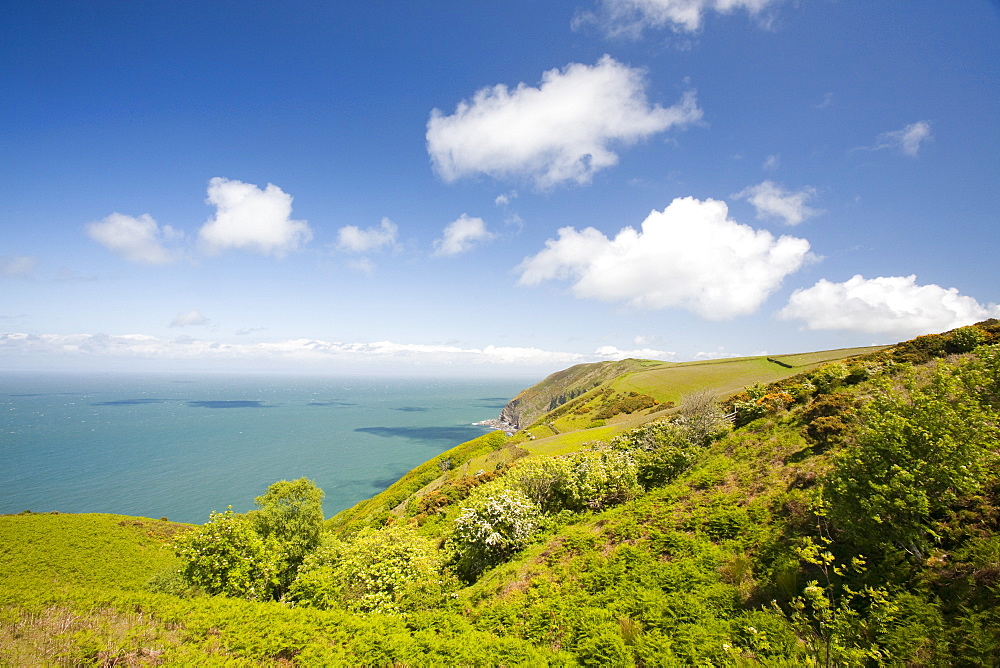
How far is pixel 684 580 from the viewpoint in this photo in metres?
12.7

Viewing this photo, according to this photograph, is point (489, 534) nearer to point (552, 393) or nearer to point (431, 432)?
point (431, 432)

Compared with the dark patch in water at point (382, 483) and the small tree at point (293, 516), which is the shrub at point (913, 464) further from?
the dark patch in water at point (382, 483)

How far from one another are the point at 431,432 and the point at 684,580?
480ft

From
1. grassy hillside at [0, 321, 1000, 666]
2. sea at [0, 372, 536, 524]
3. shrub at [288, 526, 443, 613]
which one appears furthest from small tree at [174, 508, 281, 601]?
sea at [0, 372, 536, 524]

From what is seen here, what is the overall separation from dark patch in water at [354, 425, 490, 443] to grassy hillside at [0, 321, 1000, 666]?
393 ft

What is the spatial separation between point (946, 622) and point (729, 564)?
542 centimetres

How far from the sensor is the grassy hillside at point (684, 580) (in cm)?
851

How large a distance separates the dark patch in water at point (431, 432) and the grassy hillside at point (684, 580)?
11992cm

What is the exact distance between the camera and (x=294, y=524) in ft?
93.8

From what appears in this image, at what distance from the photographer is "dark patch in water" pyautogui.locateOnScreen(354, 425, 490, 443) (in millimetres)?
138500

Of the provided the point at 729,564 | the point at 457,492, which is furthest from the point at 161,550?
the point at 729,564

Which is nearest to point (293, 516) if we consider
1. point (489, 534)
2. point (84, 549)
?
point (489, 534)

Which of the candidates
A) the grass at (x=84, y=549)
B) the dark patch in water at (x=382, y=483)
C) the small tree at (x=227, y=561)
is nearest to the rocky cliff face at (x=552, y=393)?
the dark patch in water at (x=382, y=483)

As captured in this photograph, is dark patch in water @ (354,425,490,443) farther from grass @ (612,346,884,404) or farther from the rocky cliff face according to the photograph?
grass @ (612,346,884,404)
